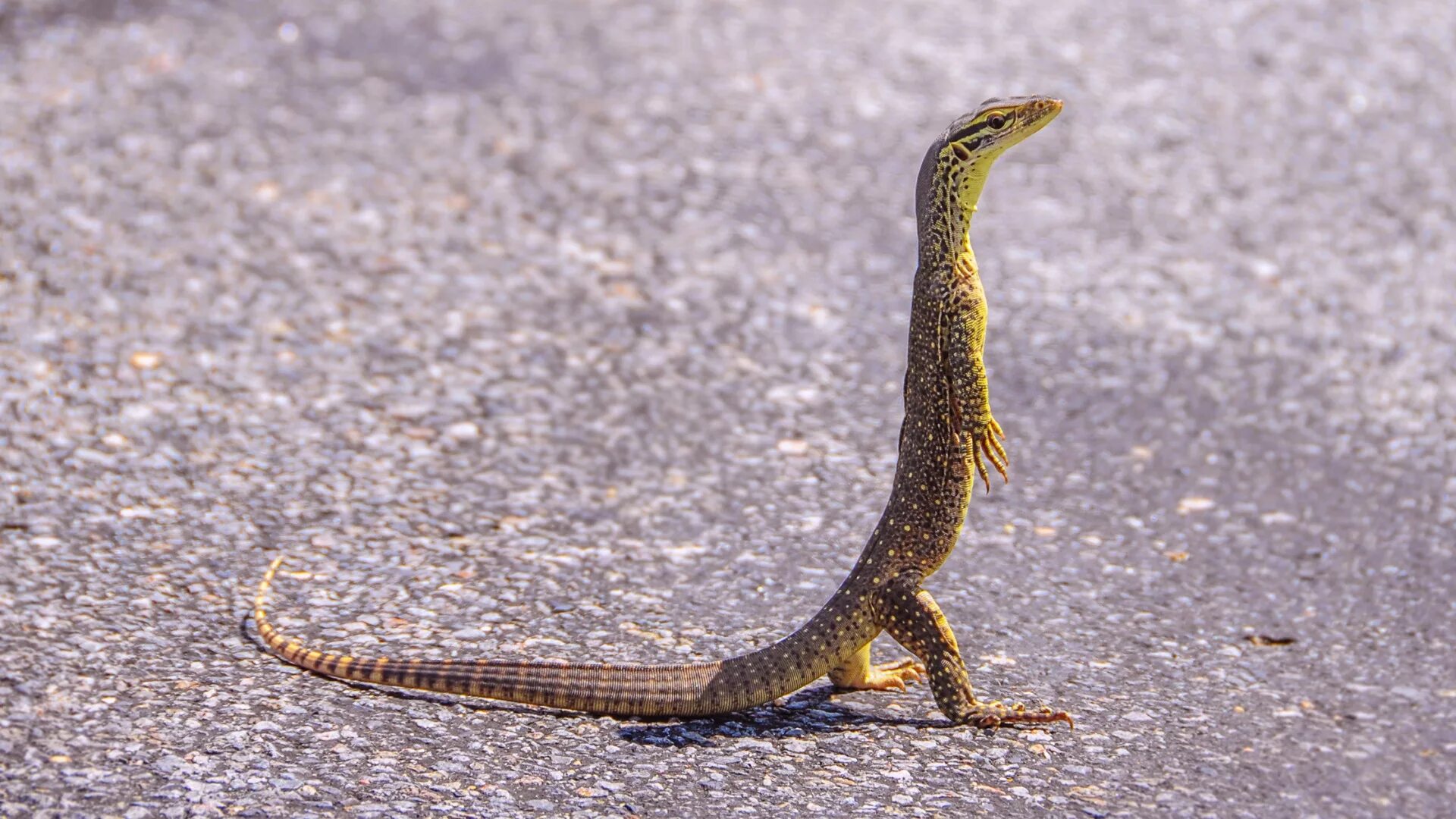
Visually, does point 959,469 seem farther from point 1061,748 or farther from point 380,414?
point 380,414

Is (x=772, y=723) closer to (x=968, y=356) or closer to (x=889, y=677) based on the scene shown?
(x=889, y=677)

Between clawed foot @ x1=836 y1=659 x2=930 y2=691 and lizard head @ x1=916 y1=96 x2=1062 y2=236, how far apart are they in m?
1.62

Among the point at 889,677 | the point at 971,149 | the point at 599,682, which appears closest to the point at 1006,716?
the point at 889,677

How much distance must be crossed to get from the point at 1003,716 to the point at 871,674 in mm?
543

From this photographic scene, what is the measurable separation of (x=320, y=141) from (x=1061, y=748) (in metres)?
6.42

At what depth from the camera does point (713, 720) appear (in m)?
4.87

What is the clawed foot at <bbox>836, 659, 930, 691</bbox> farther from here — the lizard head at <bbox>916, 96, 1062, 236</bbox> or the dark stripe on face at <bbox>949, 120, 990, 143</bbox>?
the dark stripe on face at <bbox>949, 120, 990, 143</bbox>

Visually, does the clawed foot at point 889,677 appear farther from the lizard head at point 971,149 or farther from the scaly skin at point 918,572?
the lizard head at point 971,149

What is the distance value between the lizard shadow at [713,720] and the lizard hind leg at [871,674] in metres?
0.12

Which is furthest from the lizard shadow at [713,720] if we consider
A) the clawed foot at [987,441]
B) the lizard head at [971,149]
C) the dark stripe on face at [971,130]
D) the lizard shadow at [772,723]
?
the dark stripe on face at [971,130]

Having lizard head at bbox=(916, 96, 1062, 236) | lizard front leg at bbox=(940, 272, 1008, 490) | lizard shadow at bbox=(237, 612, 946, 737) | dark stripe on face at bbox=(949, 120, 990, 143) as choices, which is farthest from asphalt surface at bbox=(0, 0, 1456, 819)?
dark stripe on face at bbox=(949, 120, 990, 143)

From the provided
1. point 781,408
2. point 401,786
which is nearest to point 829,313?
point 781,408

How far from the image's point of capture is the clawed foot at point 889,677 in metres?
5.17

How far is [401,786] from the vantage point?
4297 millimetres
